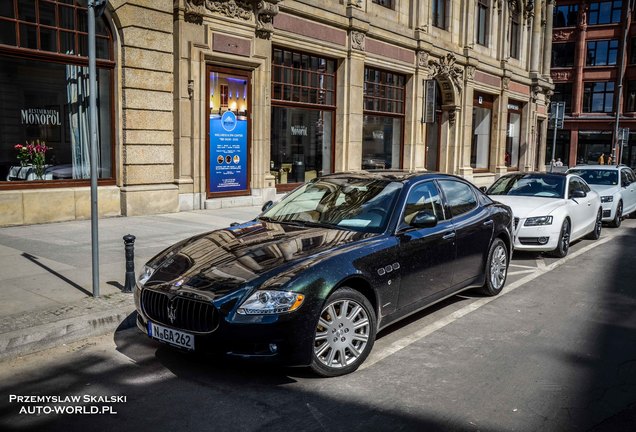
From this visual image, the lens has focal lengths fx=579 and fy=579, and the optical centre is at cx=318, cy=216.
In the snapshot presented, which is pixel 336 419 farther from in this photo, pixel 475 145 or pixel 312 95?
pixel 475 145

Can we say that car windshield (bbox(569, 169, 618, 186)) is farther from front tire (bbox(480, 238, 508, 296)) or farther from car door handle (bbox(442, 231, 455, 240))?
car door handle (bbox(442, 231, 455, 240))

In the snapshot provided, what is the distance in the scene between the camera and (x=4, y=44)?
35.4 feet

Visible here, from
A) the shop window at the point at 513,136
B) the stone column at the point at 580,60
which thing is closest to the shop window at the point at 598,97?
the stone column at the point at 580,60

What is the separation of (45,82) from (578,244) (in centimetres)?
1125

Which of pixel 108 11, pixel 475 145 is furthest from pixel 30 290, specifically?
pixel 475 145

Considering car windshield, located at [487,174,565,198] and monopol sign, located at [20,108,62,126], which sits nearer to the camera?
car windshield, located at [487,174,565,198]

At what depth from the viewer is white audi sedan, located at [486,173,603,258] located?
32.2 feet

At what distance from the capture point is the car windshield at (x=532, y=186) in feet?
35.9

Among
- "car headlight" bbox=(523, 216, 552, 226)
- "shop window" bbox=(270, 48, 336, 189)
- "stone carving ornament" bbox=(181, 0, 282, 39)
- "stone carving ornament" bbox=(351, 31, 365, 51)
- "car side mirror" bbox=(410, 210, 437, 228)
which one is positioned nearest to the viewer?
"car side mirror" bbox=(410, 210, 437, 228)

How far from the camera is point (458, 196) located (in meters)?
6.70

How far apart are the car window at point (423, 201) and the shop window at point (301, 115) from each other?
10.5 m

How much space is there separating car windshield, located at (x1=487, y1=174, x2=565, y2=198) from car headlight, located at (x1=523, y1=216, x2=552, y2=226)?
113cm

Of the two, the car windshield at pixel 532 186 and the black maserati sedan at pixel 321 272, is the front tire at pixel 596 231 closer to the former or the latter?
the car windshield at pixel 532 186

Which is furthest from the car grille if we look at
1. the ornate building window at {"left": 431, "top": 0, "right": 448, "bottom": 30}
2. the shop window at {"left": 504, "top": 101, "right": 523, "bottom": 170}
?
the shop window at {"left": 504, "top": 101, "right": 523, "bottom": 170}
